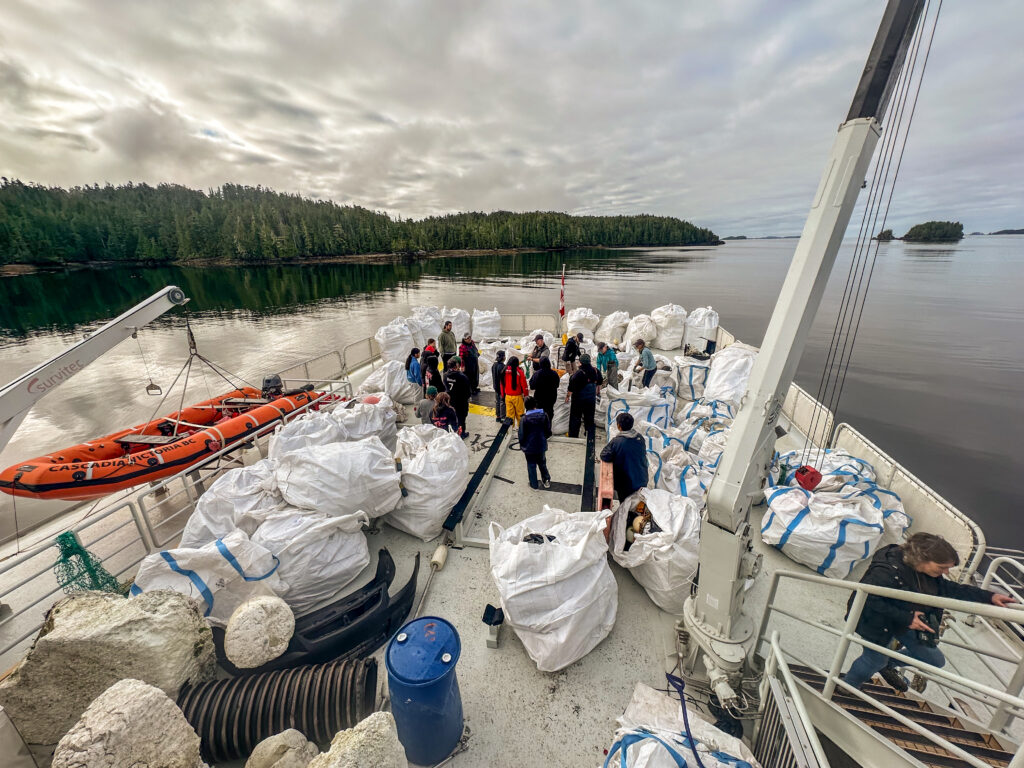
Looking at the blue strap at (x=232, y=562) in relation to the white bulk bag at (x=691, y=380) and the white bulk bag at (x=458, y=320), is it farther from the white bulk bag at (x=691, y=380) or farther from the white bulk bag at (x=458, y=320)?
the white bulk bag at (x=458, y=320)

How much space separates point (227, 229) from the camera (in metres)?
69.2

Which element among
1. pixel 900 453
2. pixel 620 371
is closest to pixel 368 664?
pixel 620 371

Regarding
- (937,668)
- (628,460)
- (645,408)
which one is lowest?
(645,408)

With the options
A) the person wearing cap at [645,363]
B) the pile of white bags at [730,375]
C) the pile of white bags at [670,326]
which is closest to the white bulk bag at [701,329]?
the pile of white bags at [670,326]

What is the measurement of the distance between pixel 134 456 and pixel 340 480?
377 centimetres

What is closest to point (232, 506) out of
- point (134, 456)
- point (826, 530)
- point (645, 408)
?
point (134, 456)

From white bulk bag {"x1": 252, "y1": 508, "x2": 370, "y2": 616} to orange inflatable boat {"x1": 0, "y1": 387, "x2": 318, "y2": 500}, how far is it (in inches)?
125

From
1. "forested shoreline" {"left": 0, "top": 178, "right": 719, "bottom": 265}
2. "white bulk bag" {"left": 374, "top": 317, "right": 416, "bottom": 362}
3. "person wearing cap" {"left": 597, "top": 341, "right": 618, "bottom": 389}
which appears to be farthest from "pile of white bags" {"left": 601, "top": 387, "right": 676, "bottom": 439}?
"forested shoreline" {"left": 0, "top": 178, "right": 719, "bottom": 265}

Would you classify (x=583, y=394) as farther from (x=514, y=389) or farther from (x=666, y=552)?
(x=666, y=552)

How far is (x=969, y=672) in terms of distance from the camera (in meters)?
2.93

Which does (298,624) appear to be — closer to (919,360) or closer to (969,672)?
(969,672)

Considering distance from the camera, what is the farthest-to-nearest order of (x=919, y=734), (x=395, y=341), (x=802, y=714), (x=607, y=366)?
(x=395, y=341) < (x=607, y=366) < (x=919, y=734) < (x=802, y=714)

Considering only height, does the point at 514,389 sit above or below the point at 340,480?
above

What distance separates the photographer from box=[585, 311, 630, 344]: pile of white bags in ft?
38.1
